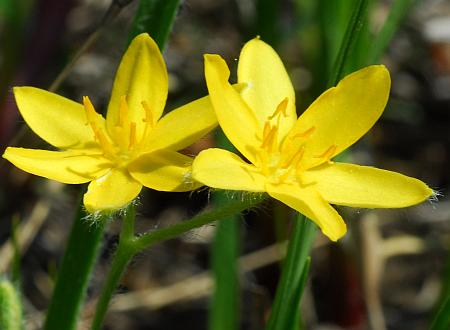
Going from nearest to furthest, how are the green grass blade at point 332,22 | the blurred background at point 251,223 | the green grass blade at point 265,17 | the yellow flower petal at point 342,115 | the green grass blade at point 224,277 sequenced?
the yellow flower petal at point 342,115 < the green grass blade at point 224,277 < the green grass blade at point 332,22 < the green grass blade at point 265,17 < the blurred background at point 251,223

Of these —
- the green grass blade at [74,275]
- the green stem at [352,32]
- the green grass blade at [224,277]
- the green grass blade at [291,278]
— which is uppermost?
the green stem at [352,32]

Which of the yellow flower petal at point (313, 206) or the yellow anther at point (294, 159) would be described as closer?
the yellow flower petal at point (313, 206)

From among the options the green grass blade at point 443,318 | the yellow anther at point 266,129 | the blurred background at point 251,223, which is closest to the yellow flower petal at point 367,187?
→ the yellow anther at point 266,129

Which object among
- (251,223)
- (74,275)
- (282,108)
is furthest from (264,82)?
(251,223)

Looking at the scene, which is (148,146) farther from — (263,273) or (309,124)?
(263,273)

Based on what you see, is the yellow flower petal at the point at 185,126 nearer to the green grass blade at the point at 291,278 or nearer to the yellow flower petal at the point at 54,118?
the yellow flower petal at the point at 54,118

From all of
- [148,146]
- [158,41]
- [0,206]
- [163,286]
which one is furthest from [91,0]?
[148,146]
